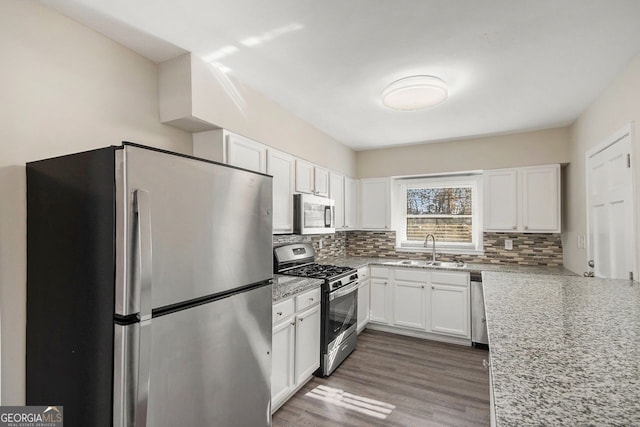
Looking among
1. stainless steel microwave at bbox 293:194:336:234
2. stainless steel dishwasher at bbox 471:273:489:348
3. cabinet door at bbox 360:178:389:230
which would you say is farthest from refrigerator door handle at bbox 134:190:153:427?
cabinet door at bbox 360:178:389:230

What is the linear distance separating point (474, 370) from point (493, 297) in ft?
5.52

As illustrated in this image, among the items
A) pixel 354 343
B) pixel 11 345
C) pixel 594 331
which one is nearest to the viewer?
pixel 594 331

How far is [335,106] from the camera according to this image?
9.45 ft

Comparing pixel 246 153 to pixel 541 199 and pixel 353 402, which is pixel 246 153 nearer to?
pixel 353 402

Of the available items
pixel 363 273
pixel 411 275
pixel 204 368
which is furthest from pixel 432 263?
pixel 204 368

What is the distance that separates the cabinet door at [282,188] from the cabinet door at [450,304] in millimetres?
1918

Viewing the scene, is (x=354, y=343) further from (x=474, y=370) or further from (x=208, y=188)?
(x=208, y=188)

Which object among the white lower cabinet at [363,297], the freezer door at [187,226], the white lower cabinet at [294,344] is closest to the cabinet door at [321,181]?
the white lower cabinet at [363,297]

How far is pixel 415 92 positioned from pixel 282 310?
1919 mm

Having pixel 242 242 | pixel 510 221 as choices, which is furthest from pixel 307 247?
pixel 510 221

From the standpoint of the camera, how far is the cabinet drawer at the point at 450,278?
3.46 m

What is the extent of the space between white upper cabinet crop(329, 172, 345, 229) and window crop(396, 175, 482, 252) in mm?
931

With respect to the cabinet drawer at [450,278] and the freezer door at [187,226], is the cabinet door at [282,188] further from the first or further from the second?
the cabinet drawer at [450,278]

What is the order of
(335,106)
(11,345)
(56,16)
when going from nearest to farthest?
(11,345), (56,16), (335,106)
